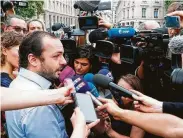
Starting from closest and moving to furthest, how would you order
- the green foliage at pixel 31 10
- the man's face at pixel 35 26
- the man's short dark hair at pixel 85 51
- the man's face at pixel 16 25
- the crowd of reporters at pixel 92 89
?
1. the crowd of reporters at pixel 92 89
2. the man's short dark hair at pixel 85 51
3. the man's face at pixel 16 25
4. the man's face at pixel 35 26
5. the green foliage at pixel 31 10

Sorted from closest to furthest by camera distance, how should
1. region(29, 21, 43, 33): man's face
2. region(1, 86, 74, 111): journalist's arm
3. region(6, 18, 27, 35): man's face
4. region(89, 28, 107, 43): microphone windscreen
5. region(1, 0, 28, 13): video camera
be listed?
region(1, 86, 74, 111): journalist's arm, region(89, 28, 107, 43): microphone windscreen, region(6, 18, 27, 35): man's face, region(29, 21, 43, 33): man's face, region(1, 0, 28, 13): video camera

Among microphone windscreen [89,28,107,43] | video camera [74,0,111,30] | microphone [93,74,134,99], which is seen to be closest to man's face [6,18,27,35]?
video camera [74,0,111,30]

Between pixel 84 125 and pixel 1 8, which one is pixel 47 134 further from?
pixel 1 8

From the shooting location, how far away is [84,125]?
123 centimetres

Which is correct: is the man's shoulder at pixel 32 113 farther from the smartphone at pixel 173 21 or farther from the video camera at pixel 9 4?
the video camera at pixel 9 4

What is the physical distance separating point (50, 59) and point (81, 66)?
1335 millimetres

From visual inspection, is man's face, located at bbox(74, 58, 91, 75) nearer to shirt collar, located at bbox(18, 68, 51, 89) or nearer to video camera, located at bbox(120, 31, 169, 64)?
video camera, located at bbox(120, 31, 169, 64)

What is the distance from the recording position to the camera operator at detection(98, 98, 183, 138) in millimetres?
1439

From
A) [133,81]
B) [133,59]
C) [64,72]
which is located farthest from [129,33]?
[64,72]

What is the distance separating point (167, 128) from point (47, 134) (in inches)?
24.4

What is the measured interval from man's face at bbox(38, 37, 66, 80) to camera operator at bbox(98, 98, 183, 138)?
32 centimetres

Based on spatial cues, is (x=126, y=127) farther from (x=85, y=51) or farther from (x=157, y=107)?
(x=85, y=51)

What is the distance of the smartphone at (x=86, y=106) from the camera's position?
128 cm

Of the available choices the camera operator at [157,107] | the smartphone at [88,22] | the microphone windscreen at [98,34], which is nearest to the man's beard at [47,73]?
the camera operator at [157,107]
